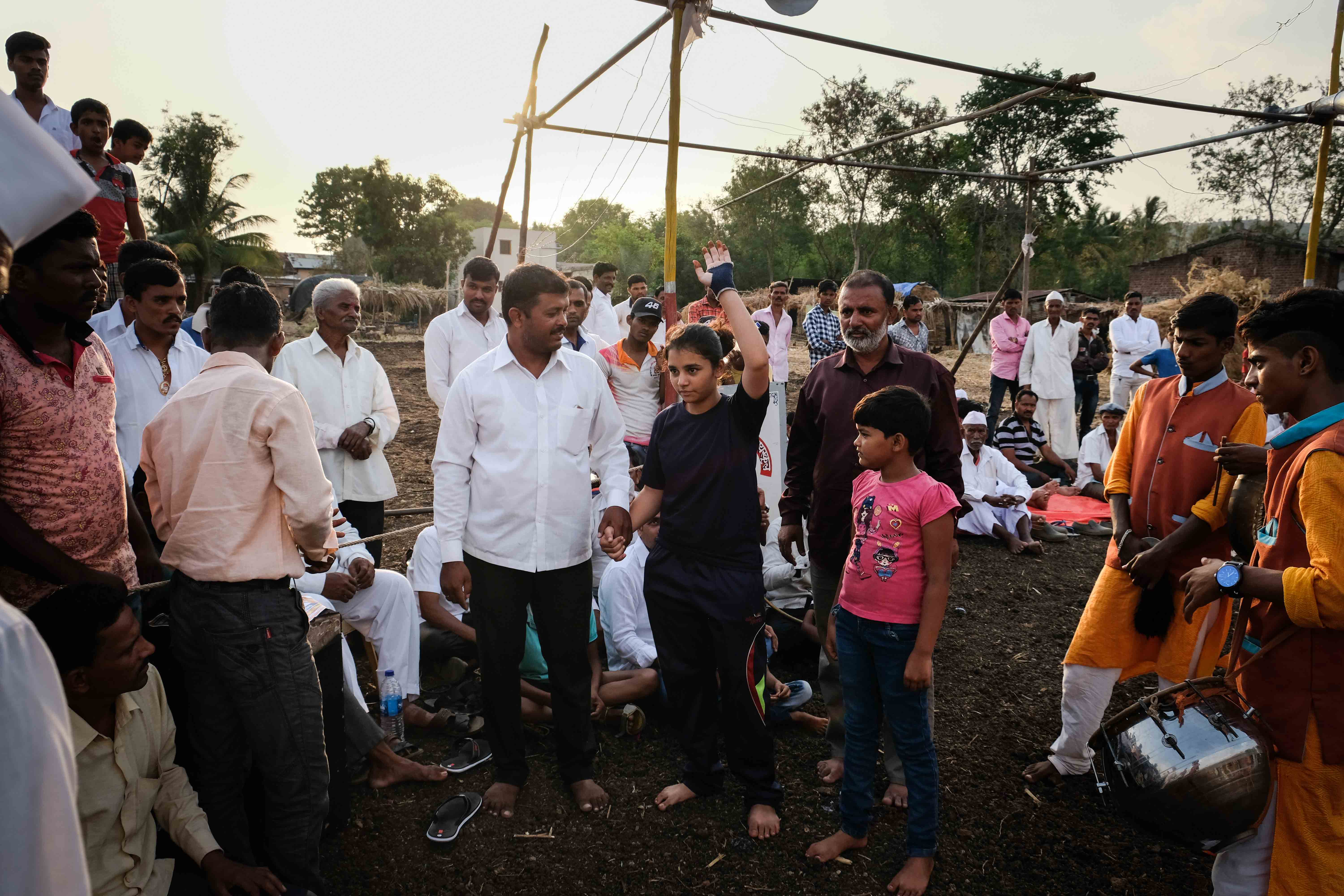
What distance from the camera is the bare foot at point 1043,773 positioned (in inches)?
133

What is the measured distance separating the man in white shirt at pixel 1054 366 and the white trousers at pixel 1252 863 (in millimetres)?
7825

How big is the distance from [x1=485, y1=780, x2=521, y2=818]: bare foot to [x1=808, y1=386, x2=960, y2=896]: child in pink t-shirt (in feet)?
4.54

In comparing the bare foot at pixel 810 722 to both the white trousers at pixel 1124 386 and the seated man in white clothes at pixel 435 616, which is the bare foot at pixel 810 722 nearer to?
the seated man in white clothes at pixel 435 616

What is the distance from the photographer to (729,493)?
302 centimetres

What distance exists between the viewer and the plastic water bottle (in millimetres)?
3516

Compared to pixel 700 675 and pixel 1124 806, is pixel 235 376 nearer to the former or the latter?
pixel 700 675

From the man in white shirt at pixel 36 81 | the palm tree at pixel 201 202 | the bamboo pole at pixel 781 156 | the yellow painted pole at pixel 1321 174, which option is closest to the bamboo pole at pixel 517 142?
the bamboo pole at pixel 781 156

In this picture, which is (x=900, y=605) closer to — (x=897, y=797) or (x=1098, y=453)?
(x=897, y=797)

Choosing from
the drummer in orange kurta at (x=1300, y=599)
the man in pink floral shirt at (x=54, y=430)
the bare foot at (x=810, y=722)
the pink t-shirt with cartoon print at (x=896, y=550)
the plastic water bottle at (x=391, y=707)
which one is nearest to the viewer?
the drummer in orange kurta at (x=1300, y=599)

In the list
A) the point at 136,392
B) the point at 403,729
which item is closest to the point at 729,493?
the point at 403,729

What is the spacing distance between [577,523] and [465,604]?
21.0 inches

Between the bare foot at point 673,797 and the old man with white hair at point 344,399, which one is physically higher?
the old man with white hair at point 344,399

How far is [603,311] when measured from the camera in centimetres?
849

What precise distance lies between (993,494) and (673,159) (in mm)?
4312
